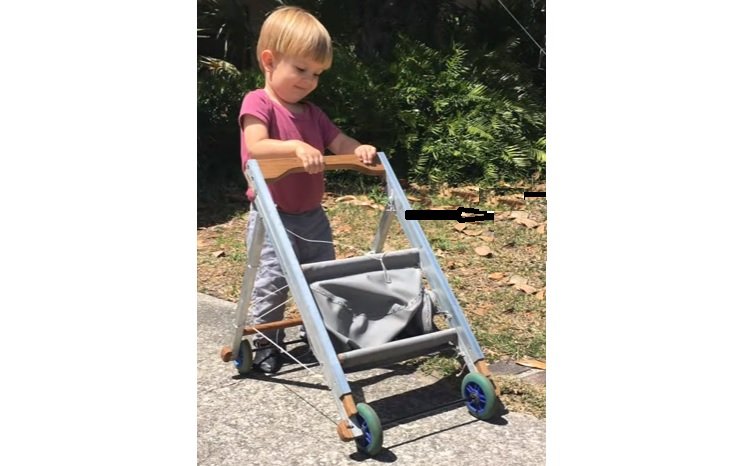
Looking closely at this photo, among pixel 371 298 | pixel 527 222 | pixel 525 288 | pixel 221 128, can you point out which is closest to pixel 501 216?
pixel 527 222

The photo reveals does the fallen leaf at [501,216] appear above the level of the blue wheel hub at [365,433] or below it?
above

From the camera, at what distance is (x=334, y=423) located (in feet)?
9.62

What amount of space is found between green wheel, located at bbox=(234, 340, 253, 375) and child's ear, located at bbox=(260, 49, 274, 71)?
1167 millimetres

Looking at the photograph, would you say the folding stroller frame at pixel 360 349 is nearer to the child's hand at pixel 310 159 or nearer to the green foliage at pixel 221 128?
the child's hand at pixel 310 159

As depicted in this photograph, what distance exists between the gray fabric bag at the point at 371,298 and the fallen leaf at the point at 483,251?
5.35 ft

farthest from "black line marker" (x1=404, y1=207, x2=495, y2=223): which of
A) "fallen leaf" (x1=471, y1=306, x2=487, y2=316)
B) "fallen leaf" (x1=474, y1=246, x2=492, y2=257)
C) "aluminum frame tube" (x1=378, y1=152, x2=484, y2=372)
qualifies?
"aluminum frame tube" (x1=378, y1=152, x2=484, y2=372)

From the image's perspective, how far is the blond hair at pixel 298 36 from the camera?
2988 millimetres

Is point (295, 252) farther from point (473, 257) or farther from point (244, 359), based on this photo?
point (473, 257)

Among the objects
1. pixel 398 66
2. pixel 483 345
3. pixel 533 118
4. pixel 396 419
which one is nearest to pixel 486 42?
pixel 398 66

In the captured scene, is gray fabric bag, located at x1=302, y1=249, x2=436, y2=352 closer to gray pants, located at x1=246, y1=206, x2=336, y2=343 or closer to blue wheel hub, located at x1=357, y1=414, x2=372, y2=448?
blue wheel hub, located at x1=357, y1=414, x2=372, y2=448

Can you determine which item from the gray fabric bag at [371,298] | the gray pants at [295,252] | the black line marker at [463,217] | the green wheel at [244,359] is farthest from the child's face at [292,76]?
the black line marker at [463,217]

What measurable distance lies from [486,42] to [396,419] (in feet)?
14.0

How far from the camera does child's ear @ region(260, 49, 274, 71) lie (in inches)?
122

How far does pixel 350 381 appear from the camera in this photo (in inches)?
131
